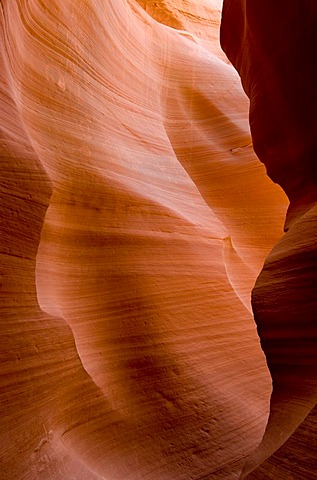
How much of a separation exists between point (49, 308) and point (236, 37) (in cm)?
341

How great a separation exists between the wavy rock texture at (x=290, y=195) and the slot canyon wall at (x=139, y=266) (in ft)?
0.05

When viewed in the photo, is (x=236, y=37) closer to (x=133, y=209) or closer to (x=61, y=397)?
(x=133, y=209)

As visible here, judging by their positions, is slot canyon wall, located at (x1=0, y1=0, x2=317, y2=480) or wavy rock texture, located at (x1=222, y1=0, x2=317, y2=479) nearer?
wavy rock texture, located at (x1=222, y1=0, x2=317, y2=479)

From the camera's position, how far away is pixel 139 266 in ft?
14.4

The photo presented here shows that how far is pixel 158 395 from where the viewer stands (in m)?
3.84

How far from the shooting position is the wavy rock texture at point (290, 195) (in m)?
2.26

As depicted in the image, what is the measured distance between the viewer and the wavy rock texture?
2262 mm

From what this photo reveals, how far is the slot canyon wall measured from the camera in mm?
2574

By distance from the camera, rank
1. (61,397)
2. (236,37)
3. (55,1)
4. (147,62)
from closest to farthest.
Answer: (61,397) → (236,37) → (55,1) → (147,62)

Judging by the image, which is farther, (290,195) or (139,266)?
(139,266)

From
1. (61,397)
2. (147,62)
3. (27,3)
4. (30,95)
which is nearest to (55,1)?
(27,3)

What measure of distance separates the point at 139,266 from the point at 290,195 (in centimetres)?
184

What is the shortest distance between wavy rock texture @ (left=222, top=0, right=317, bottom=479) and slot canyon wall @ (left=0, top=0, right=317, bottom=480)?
15mm

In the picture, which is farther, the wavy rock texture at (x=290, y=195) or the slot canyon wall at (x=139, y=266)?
the slot canyon wall at (x=139, y=266)
